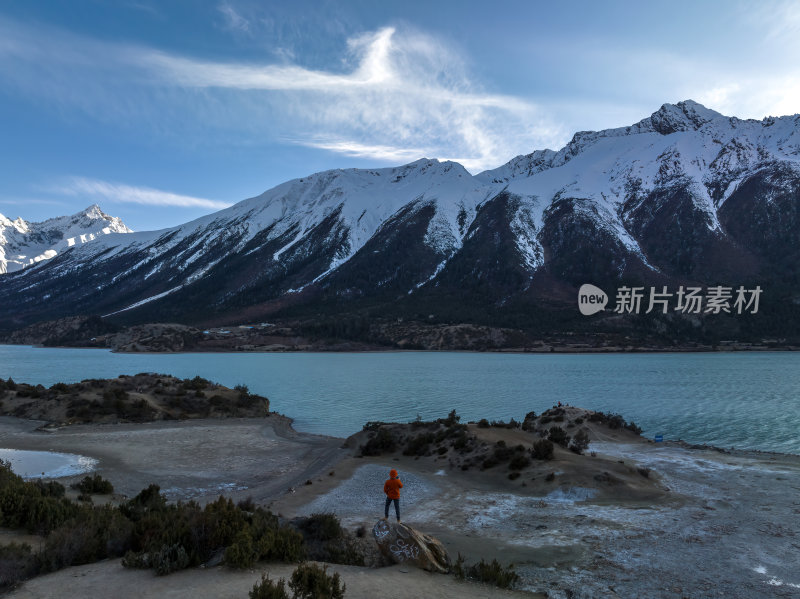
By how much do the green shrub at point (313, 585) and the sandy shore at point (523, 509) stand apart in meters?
0.99

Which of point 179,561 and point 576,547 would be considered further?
point 576,547

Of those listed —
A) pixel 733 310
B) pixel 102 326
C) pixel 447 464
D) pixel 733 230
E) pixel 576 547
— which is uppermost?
pixel 733 230

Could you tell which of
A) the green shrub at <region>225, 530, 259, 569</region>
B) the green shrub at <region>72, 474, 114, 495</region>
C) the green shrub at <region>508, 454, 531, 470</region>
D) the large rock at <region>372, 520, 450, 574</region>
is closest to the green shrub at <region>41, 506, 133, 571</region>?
the green shrub at <region>225, 530, 259, 569</region>

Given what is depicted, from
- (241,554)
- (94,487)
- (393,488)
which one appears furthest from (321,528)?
(94,487)

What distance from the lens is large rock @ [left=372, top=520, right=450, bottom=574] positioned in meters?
11.5

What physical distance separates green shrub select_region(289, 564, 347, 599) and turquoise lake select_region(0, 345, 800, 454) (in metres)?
30.5

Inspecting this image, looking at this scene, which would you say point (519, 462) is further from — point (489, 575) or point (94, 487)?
point (94, 487)

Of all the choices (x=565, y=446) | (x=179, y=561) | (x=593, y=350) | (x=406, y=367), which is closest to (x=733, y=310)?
(x=593, y=350)

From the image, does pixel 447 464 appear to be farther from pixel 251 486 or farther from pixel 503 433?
pixel 251 486

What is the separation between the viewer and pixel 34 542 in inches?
470

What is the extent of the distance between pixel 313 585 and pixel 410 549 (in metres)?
3.72

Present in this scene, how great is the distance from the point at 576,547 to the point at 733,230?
213m

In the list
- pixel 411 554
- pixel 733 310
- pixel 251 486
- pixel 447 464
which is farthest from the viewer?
pixel 733 310

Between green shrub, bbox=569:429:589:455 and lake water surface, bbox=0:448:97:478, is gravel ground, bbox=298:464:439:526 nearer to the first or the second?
green shrub, bbox=569:429:589:455
